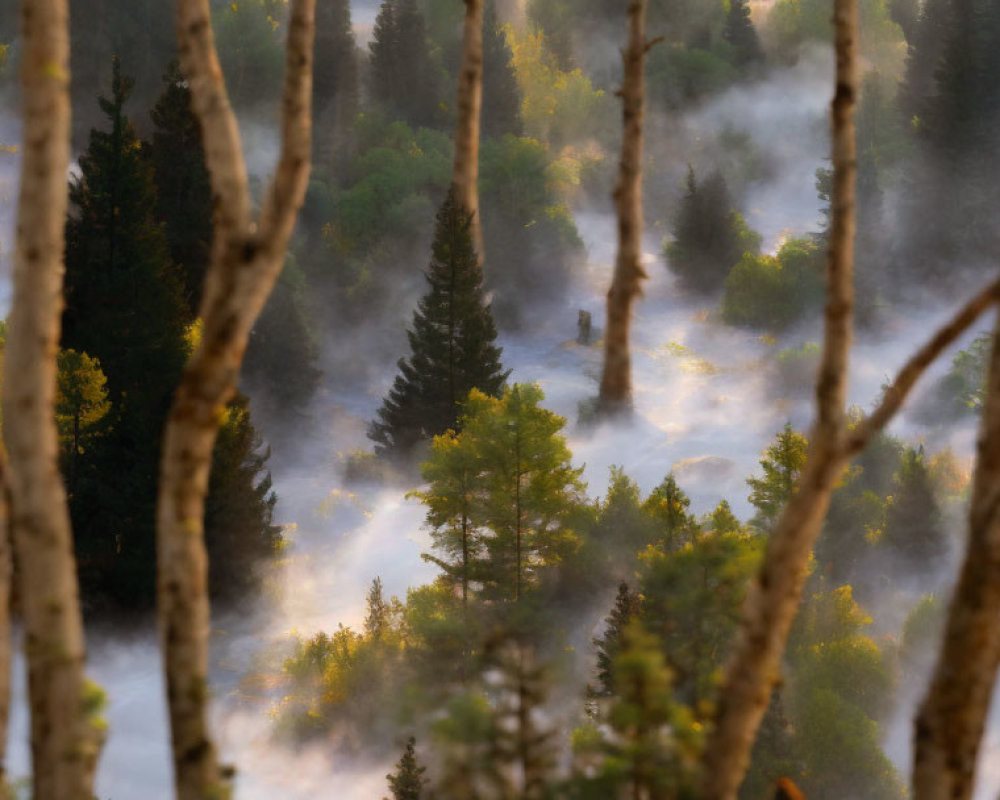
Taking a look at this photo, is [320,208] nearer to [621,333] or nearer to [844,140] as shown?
[621,333]

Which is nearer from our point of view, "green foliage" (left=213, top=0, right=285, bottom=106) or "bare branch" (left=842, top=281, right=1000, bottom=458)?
"bare branch" (left=842, top=281, right=1000, bottom=458)

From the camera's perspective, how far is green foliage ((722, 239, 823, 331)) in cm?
2581

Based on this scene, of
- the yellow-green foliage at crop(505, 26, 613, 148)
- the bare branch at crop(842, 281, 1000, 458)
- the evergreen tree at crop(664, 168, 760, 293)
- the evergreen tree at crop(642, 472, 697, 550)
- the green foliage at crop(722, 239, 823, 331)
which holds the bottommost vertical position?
the bare branch at crop(842, 281, 1000, 458)

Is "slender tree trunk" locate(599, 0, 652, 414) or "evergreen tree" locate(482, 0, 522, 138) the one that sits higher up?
"evergreen tree" locate(482, 0, 522, 138)

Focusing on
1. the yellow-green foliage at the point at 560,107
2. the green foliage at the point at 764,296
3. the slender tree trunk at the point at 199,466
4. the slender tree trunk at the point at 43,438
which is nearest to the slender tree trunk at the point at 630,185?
the green foliage at the point at 764,296

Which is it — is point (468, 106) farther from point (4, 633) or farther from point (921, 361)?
point (4, 633)

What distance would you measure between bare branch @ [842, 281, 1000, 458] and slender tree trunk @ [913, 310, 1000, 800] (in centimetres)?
23

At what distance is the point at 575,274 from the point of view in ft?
105

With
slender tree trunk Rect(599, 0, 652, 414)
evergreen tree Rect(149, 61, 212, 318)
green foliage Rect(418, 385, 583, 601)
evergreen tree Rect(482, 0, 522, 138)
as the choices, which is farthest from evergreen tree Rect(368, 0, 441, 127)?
green foliage Rect(418, 385, 583, 601)

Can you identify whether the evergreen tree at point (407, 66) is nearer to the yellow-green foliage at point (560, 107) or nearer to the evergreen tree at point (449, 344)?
the yellow-green foliage at point (560, 107)

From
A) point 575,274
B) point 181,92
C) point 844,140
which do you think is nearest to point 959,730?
point 844,140

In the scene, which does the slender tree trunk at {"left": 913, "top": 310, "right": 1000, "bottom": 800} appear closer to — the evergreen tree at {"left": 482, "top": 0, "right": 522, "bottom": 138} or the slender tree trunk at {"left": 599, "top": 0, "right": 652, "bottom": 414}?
the slender tree trunk at {"left": 599, "top": 0, "right": 652, "bottom": 414}

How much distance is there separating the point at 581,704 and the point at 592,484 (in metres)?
4.13

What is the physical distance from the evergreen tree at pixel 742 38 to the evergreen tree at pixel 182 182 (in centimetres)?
2699
